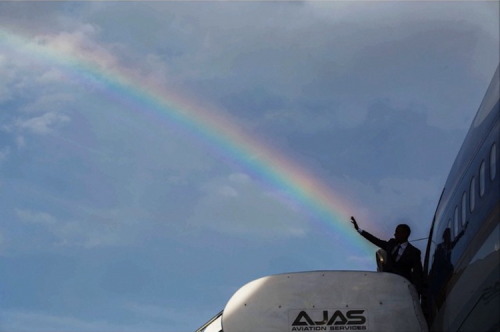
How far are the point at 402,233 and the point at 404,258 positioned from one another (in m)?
0.37

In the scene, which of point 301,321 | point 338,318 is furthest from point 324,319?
point 301,321

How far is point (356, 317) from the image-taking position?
9438 mm

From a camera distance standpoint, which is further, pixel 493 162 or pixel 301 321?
pixel 301 321

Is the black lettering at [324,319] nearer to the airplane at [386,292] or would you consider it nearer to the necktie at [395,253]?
the airplane at [386,292]

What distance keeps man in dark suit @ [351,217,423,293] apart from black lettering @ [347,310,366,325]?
1906 mm

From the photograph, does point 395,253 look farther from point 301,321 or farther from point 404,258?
point 301,321

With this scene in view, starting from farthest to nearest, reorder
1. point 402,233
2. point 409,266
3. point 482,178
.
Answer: point 402,233, point 409,266, point 482,178

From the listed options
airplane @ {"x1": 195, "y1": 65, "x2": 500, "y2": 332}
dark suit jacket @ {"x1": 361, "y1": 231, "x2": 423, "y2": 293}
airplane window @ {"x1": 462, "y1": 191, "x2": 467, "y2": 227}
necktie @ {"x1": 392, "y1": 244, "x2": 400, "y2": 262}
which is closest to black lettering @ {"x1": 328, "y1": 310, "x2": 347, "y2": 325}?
airplane @ {"x1": 195, "y1": 65, "x2": 500, "y2": 332}

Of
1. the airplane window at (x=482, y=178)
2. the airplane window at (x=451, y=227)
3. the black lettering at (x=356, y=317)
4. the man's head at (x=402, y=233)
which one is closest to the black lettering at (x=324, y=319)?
the black lettering at (x=356, y=317)

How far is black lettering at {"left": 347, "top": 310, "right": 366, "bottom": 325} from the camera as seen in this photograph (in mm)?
9414

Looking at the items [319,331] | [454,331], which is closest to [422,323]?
[454,331]

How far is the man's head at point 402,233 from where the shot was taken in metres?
11.5

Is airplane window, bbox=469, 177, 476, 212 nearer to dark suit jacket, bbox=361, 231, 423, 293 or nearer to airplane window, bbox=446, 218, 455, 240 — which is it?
airplane window, bbox=446, 218, 455, 240

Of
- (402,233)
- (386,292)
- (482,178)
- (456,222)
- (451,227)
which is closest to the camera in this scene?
(482,178)
